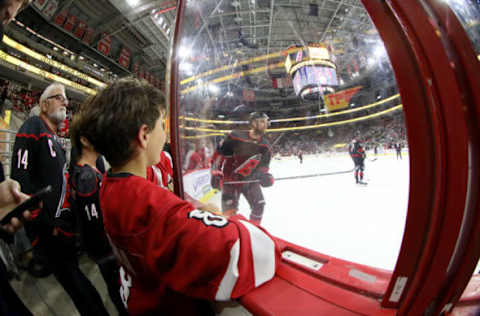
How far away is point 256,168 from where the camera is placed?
479 mm

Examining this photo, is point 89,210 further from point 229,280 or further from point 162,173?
point 229,280

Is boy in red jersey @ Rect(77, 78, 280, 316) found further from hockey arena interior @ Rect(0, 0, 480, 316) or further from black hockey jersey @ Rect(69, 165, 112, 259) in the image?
black hockey jersey @ Rect(69, 165, 112, 259)

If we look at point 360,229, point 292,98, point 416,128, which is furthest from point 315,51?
point 360,229

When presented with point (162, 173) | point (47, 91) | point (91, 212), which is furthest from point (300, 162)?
point (47, 91)

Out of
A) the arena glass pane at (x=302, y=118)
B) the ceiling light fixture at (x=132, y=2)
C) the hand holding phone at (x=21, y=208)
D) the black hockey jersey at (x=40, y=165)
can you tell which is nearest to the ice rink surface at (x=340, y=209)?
the arena glass pane at (x=302, y=118)

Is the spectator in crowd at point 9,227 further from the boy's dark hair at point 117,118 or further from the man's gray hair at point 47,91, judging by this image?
the man's gray hair at point 47,91

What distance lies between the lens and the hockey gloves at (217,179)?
552 mm

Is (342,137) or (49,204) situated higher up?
(342,137)

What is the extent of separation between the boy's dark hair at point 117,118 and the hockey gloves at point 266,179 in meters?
0.29

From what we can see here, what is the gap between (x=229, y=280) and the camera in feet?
0.83

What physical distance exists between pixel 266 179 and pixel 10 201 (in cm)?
65

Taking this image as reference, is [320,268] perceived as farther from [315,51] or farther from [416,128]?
[315,51]

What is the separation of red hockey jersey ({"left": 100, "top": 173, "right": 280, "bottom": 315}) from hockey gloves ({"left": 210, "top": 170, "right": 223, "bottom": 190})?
234 mm

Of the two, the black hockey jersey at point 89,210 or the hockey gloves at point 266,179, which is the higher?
the hockey gloves at point 266,179
